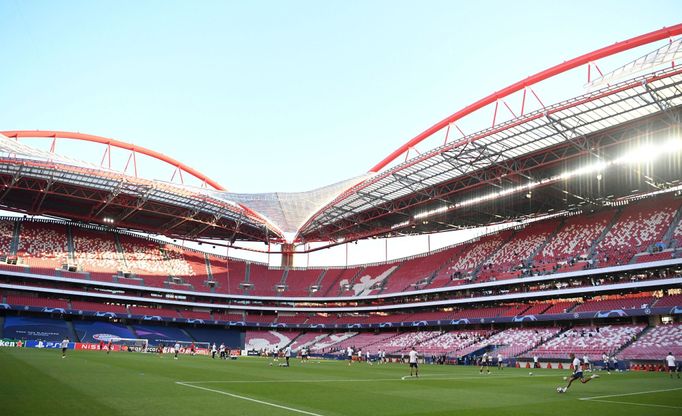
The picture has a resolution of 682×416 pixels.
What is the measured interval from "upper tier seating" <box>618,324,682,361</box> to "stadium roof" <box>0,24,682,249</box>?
582 inches

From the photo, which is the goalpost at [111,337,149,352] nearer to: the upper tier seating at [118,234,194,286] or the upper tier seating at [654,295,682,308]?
the upper tier seating at [118,234,194,286]

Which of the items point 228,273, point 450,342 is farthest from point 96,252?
point 450,342

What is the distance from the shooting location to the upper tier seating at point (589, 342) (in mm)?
41969

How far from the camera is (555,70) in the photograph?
1575 inches

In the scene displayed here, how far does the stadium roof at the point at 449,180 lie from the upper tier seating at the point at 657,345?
48.5ft

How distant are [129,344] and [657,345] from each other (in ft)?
180

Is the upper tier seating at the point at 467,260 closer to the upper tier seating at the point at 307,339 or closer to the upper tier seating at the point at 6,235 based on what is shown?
the upper tier seating at the point at 307,339

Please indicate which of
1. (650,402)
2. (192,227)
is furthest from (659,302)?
(192,227)

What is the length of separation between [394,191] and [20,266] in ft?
154

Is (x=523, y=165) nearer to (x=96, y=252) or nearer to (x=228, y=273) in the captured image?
(x=228, y=273)

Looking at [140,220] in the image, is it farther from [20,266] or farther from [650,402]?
[650,402]

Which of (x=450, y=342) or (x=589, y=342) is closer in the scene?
(x=589, y=342)

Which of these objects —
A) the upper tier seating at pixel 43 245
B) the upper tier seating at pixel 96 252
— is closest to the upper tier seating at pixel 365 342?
the upper tier seating at pixel 96 252

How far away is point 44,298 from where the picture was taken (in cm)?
6281
